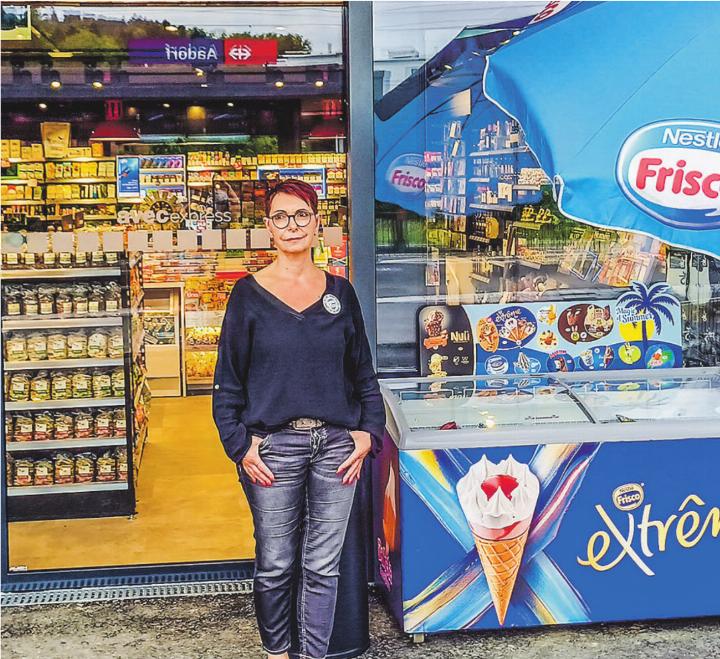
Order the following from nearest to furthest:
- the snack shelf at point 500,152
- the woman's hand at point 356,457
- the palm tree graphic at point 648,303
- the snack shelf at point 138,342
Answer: the woman's hand at point 356,457 < the snack shelf at point 500,152 < the palm tree graphic at point 648,303 < the snack shelf at point 138,342

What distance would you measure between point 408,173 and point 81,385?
206 centimetres

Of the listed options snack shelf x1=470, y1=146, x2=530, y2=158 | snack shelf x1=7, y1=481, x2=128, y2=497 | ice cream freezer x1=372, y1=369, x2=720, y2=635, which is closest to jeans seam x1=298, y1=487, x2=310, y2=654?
ice cream freezer x1=372, y1=369, x2=720, y2=635

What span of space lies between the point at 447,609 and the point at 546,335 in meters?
1.33

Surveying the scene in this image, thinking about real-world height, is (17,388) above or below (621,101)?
below

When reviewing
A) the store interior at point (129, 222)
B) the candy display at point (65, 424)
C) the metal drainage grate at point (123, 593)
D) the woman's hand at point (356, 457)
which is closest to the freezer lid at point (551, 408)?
the woman's hand at point (356, 457)

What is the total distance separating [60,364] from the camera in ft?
18.4

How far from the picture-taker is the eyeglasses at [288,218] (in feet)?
12.0

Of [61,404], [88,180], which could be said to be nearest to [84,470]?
[61,404]

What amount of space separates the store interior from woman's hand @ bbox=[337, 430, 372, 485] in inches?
53.2

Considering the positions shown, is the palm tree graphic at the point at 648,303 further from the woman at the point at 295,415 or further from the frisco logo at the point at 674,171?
the woman at the point at 295,415

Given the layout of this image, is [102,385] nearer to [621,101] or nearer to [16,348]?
[16,348]

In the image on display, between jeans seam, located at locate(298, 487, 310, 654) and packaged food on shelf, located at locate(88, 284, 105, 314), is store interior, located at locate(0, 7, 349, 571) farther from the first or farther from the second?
jeans seam, located at locate(298, 487, 310, 654)

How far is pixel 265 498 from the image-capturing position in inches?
143

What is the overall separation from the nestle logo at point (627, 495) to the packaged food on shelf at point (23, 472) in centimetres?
294
